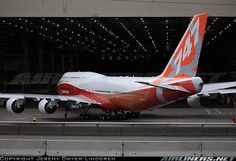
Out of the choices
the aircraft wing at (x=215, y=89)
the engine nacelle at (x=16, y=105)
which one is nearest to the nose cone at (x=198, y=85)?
the aircraft wing at (x=215, y=89)

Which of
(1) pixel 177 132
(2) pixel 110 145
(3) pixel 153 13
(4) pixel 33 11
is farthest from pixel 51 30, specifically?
(2) pixel 110 145

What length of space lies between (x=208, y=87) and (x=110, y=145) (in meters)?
29.3

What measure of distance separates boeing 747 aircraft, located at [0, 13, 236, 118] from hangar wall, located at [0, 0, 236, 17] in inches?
262

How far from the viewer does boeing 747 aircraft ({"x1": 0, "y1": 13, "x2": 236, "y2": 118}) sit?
39375 mm

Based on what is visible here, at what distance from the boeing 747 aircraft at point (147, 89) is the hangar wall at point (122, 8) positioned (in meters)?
6.65

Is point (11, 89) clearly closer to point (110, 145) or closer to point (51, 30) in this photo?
point (51, 30)

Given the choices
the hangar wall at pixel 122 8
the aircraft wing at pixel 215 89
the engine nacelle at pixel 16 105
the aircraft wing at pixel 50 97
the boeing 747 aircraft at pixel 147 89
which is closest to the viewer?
the boeing 747 aircraft at pixel 147 89

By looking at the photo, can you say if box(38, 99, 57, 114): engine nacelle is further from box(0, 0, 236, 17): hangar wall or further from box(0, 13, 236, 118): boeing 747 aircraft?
box(0, 0, 236, 17): hangar wall

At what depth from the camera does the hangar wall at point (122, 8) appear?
47.7 metres

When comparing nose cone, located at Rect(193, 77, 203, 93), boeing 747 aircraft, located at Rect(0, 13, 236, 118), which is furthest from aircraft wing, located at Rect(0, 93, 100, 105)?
nose cone, located at Rect(193, 77, 203, 93)

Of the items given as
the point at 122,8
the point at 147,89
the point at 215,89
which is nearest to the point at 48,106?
the point at 147,89

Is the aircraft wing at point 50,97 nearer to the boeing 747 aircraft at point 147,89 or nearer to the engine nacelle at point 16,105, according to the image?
the boeing 747 aircraft at point 147,89

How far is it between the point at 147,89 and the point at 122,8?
10934mm

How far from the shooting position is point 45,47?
9369 cm
